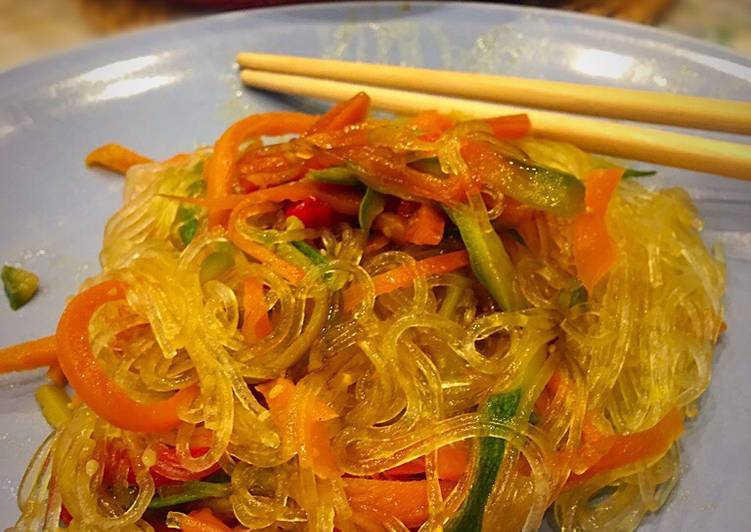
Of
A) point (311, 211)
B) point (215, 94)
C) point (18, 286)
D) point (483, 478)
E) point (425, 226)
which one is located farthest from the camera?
point (215, 94)

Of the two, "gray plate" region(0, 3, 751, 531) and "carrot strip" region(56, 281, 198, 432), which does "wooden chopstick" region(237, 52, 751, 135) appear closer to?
"gray plate" region(0, 3, 751, 531)

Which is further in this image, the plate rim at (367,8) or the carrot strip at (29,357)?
the plate rim at (367,8)

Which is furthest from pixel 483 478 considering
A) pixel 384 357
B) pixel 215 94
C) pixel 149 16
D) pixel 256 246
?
pixel 149 16

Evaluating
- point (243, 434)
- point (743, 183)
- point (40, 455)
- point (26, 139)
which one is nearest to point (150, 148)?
point (26, 139)

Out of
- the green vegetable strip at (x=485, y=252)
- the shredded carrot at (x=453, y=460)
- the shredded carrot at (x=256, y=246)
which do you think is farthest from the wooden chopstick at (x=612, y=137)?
the shredded carrot at (x=453, y=460)

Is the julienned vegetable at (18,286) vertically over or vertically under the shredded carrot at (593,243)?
under

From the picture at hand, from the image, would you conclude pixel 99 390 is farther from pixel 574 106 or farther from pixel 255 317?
pixel 574 106

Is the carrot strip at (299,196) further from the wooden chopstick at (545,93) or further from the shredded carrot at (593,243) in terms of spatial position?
the wooden chopstick at (545,93)
